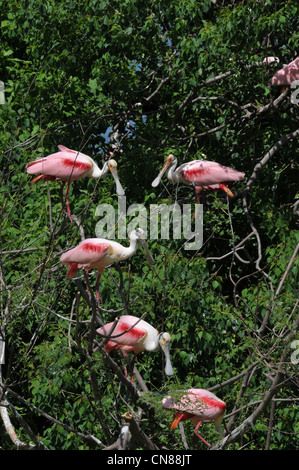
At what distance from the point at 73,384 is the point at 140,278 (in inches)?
33.2

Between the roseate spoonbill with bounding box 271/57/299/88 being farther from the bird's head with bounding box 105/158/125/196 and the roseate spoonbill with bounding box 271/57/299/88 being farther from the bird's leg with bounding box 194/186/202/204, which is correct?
the bird's head with bounding box 105/158/125/196

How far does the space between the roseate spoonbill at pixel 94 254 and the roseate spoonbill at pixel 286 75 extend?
2.04 meters

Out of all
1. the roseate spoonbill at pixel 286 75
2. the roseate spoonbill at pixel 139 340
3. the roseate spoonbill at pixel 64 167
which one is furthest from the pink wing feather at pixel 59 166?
the roseate spoonbill at pixel 286 75

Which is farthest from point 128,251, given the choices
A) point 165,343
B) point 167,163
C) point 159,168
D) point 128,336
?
point 159,168

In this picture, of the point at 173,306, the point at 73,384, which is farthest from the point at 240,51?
the point at 73,384

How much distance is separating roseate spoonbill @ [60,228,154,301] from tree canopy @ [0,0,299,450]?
0.29 metres

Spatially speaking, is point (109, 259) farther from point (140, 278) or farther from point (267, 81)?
point (267, 81)

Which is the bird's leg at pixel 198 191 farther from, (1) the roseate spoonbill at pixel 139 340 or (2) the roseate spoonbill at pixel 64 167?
(1) the roseate spoonbill at pixel 139 340

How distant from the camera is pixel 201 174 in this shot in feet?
21.2

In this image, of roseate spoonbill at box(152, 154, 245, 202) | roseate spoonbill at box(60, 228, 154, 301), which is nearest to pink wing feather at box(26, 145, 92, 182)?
roseate spoonbill at box(152, 154, 245, 202)

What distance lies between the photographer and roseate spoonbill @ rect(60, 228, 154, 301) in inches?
195

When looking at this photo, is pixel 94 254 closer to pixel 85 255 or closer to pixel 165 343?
pixel 85 255
